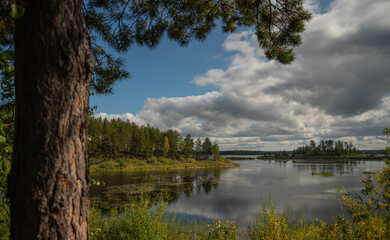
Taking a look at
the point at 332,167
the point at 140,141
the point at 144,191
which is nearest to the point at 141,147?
the point at 140,141

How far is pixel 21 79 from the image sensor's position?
1382 millimetres

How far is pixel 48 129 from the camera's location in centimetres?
134

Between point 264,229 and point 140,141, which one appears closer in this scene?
point 264,229

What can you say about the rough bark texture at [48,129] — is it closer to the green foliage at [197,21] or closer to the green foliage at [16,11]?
the green foliage at [16,11]

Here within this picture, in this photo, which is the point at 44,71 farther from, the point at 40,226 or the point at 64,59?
the point at 40,226

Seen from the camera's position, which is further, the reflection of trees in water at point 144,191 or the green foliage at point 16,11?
the reflection of trees in water at point 144,191

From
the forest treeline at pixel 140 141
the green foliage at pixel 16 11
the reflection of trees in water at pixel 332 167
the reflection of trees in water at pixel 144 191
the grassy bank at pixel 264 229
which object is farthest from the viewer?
the forest treeline at pixel 140 141

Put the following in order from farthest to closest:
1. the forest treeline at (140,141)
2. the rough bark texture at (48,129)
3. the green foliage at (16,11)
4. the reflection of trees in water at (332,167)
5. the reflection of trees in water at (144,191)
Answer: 1. the forest treeline at (140,141)
2. the reflection of trees in water at (332,167)
3. the reflection of trees in water at (144,191)
4. the rough bark texture at (48,129)
5. the green foliage at (16,11)

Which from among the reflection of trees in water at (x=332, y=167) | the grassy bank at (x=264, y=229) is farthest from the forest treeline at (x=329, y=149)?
the grassy bank at (x=264, y=229)

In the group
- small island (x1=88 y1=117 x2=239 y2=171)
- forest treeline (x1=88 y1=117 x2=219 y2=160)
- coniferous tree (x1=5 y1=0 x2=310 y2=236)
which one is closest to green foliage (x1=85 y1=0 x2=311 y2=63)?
coniferous tree (x1=5 y1=0 x2=310 y2=236)

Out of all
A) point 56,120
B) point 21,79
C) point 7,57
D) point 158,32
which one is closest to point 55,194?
point 56,120

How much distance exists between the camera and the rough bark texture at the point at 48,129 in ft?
4.29

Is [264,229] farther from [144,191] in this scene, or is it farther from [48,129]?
[48,129]

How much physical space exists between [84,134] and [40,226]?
1.87 feet
